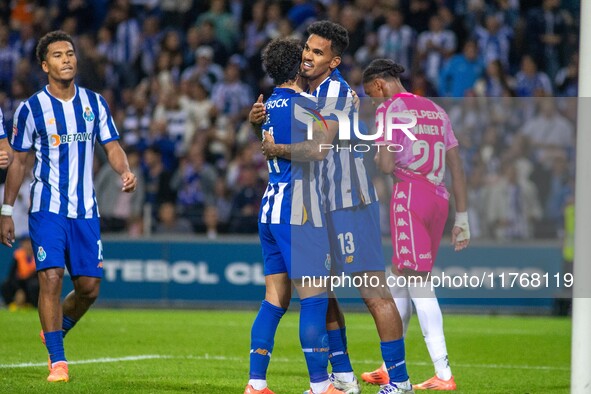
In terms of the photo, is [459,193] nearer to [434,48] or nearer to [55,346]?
[55,346]

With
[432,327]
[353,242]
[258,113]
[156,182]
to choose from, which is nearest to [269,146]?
[258,113]

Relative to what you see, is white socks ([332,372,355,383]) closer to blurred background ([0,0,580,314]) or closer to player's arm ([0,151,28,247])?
player's arm ([0,151,28,247])

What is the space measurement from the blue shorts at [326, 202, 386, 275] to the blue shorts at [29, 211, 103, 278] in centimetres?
214

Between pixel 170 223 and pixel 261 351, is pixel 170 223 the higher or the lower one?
the lower one

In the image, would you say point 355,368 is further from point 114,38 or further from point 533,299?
point 114,38

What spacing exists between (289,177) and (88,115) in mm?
2243

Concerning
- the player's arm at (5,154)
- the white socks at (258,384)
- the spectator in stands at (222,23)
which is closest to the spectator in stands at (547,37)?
the spectator in stands at (222,23)

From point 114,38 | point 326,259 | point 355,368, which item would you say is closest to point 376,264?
point 326,259

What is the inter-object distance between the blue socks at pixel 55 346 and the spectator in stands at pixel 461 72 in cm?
1167

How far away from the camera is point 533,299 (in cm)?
1650

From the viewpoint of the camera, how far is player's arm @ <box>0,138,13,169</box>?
827 centimetres

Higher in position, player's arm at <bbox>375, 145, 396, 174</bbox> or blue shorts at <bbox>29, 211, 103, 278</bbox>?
player's arm at <bbox>375, 145, 396, 174</bbox>

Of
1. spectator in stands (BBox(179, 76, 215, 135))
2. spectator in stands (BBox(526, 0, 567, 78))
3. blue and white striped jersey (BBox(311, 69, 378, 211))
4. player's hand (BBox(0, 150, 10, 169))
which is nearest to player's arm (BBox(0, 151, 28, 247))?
player's hand (BBox(0, 150, 10, 169))

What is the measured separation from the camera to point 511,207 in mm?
16844
